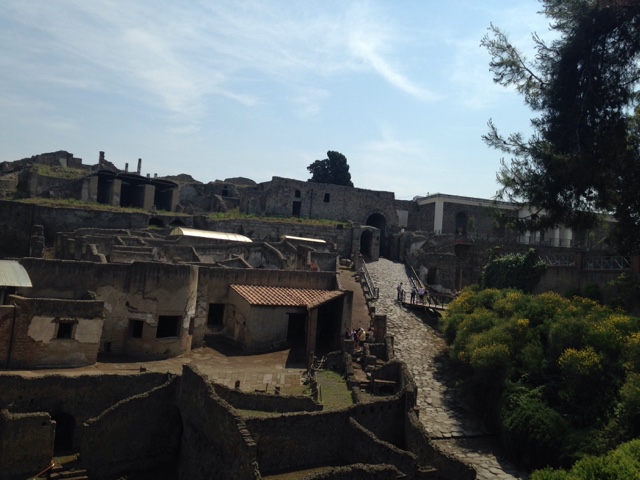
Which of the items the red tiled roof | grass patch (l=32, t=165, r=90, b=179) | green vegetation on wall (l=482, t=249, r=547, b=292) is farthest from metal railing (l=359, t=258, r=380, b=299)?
grass patch (l=32, t=165, r=90, b=179)

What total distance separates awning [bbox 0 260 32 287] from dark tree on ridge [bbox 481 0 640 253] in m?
15.6

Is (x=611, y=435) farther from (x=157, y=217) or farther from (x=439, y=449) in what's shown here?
(x=157, y=217)

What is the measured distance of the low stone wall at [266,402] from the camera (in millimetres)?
13906

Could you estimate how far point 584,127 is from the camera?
58.5ft

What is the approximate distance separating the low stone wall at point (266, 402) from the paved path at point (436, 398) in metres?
3.43

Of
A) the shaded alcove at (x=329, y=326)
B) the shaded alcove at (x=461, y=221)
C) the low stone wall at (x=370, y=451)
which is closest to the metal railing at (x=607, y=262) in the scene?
the shaded alcove at (x=329, y=326)

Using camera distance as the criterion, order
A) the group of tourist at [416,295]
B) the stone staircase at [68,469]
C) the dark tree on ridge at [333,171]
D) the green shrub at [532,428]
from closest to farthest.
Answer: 1. the green shrub at [532,428]
2. the stone staircase at [68,469]
3. the group of tourist at [416,295]
4. the dark tree on ridge at [333,171]

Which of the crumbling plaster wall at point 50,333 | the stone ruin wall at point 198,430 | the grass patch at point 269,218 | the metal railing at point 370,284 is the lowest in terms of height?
the stone ruin wall at point 198,430

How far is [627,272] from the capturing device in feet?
62.6

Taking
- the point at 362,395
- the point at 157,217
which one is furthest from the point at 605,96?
the point at 157,217

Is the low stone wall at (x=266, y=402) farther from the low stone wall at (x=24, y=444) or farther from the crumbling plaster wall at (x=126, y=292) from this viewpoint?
the crumbling plaster wall at (x=126, y=292)

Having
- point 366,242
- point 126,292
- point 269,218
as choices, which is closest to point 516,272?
point 126,292

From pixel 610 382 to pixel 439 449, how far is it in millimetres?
4880

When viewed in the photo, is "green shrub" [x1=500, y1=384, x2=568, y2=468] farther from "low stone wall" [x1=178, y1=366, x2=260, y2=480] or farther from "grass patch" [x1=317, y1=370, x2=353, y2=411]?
"low stone wall" [x1=178, y1=366, x2=260, y2=480]
